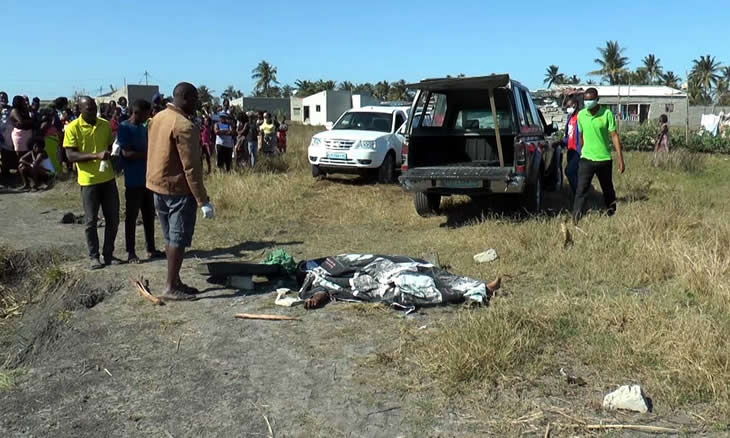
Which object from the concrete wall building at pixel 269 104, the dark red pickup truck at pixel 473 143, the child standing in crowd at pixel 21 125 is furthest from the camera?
the concrete wall building at pixel 269 104

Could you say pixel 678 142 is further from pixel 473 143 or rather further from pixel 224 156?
pixel 224 156

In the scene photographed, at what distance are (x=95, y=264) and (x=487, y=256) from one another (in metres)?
3.96

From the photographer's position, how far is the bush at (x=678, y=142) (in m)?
24.5

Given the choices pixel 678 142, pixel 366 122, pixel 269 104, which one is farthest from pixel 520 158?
pixel 269 104

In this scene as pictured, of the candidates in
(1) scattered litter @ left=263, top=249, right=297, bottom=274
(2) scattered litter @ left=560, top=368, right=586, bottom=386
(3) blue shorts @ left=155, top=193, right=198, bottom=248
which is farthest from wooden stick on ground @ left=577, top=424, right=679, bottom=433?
(3) blue shorts @ left=155, top=193, right=198, bottom=248

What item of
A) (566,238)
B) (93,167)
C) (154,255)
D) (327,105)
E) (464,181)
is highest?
(327,105)

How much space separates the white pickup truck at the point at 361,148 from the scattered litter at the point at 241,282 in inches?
270

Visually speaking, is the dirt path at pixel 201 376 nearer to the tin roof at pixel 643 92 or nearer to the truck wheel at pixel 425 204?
the truck wheel at pixel 425 204

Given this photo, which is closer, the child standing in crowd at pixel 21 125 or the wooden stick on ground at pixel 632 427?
the wooden stick on ground at pixel 632 427

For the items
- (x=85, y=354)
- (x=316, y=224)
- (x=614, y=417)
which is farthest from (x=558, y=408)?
(x=316, y=224)

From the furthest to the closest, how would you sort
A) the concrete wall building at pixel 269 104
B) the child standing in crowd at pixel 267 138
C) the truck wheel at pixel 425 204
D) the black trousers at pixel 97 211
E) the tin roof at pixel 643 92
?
the concrete wall building at pixel 269 104 < the tin roof at pixel 643 92 < the child standing in crowd at pixel 267 138 < the truck wheel at pixel 425 204 < the black trousers at pixel 97 211

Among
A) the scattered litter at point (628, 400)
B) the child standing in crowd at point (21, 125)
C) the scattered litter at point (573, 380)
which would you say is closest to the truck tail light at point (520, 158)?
the scattered litter at point (573, 380)

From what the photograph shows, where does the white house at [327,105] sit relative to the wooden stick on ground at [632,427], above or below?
above

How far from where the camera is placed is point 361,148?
1239 centimetres
